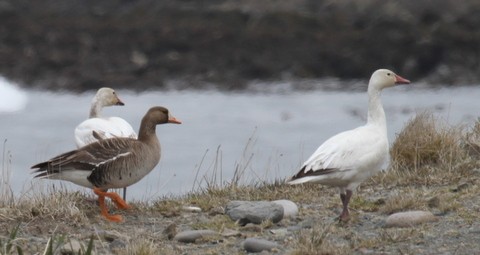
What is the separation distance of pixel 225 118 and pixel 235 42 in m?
1.87

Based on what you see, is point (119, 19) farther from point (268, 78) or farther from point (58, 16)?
point (268, 78)

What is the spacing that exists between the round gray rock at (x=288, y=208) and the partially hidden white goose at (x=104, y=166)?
1.03 m

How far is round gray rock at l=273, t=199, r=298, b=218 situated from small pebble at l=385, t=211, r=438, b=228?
796mm

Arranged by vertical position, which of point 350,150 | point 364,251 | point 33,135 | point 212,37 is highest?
point 212,37

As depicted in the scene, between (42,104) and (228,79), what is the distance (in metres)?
3.18

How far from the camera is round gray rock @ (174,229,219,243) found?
9.80 meters

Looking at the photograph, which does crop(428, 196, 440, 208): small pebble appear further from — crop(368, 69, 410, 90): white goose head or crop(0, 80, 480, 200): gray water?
crop(0, 80, 480, 200): gray water

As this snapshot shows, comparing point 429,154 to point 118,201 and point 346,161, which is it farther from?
point 118,201

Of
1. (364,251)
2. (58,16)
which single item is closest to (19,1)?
(58,16)

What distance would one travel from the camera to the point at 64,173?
35.9 feet

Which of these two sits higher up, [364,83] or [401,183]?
[364,83]

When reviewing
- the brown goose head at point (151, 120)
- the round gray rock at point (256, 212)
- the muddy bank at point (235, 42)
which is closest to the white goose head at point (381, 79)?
the round gray rock at point (256, 212)

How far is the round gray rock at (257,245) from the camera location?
30.8 feet

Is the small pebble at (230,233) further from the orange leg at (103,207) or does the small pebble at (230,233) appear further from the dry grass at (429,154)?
the dry grass at (429,154)
